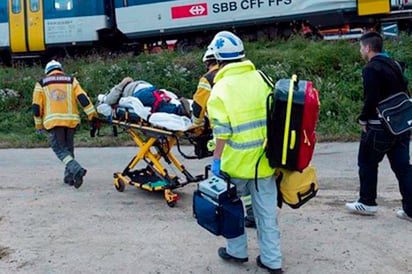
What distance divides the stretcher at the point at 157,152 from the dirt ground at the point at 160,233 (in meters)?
0.17

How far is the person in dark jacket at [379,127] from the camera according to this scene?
5.73 metres

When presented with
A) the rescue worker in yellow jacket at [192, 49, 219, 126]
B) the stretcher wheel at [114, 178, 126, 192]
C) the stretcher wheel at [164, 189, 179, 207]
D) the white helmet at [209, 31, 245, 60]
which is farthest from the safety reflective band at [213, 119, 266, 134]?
the stretcher wheel at [114, 178, 126, 192]

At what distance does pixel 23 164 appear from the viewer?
989 cm

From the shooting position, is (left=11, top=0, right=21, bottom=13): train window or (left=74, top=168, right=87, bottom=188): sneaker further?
(left=11, top=0, right=21, bottom=13): train window

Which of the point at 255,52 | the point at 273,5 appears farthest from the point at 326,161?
the point at 273,5

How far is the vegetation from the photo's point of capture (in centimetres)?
1195

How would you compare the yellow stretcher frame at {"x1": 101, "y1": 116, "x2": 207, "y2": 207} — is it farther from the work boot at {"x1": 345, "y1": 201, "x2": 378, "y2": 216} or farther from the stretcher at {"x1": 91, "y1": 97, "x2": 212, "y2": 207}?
the work boot at {"x1": 345, "y1": 201, "x2": 378, "y2": 216}

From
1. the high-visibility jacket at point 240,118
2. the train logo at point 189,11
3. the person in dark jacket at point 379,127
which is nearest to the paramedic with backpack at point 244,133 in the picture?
the high-visibility jacket at point 240,118

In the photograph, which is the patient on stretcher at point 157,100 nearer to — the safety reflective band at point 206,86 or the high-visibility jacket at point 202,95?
the high-visibility jacket at point 202,95

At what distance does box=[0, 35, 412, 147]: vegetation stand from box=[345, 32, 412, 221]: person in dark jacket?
5285 millimetres

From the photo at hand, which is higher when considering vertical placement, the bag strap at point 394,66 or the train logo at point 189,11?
the train logo at point 189,11

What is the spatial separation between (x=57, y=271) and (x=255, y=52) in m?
10.9

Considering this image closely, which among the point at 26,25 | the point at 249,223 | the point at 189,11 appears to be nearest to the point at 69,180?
the point at 249,223

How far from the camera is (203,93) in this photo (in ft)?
20.4
